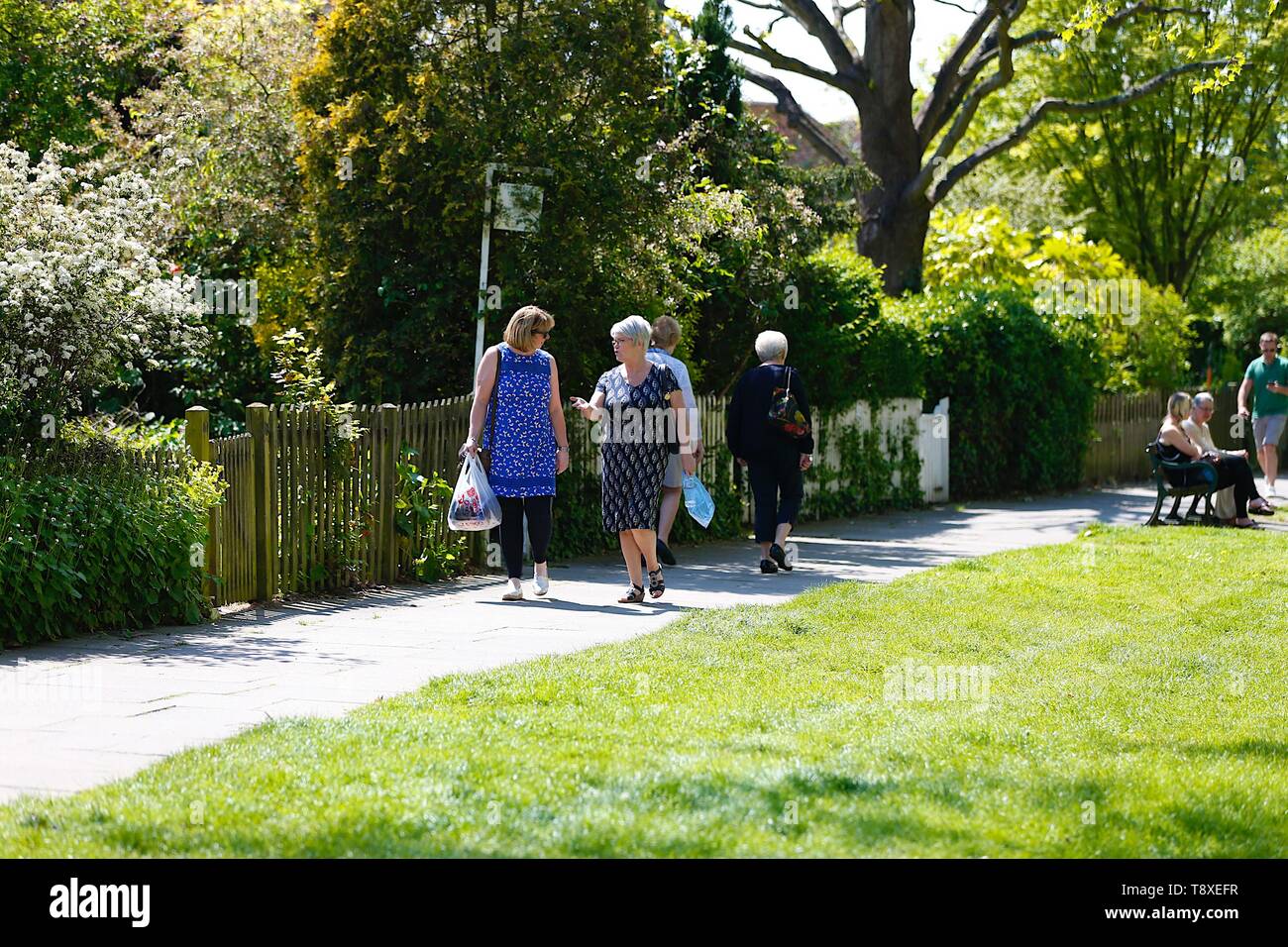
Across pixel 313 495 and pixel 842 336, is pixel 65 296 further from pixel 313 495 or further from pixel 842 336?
pixel 842 336

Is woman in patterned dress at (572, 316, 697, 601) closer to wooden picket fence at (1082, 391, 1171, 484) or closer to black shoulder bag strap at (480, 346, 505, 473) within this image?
black shoulder bag strap at (480, 346, 505, 473)

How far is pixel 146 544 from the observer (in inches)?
371

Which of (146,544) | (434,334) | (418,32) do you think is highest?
(418,32)

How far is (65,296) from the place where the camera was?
954cm

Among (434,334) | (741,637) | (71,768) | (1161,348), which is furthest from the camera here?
(1161,348)

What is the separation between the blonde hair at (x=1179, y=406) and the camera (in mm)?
16453

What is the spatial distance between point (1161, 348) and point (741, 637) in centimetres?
2089

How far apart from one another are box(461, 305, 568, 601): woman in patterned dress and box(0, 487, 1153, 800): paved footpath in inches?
23.4

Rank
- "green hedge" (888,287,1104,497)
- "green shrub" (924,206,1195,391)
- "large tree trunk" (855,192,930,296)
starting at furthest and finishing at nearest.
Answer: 1. "green shrub" (924,206,1195,391)
2. "large tree trunk" (855,192,930,296)
3. "green hedge" (888,287,1104,497)

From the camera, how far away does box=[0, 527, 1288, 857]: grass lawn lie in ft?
16.1

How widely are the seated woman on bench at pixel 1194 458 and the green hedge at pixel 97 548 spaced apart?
34.1ft

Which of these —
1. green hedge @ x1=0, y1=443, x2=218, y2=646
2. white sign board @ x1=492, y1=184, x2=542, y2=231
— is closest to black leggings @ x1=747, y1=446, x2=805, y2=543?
white sign board @ x1=492, y1=184, x2=542, y2=231
